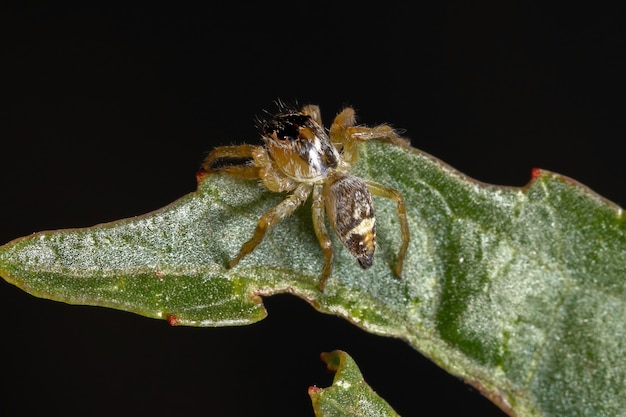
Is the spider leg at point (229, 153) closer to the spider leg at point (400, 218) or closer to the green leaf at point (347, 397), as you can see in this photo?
the spider leg at point (400, 218)

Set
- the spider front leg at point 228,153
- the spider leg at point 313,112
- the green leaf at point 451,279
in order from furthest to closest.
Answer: the spider leg at point 313,112 → the spider front leg at point 228,153 → the green leaf at point 451,279

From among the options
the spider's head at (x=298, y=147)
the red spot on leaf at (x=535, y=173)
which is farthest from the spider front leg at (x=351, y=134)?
the red spot on leaf at (x=535, y=173)

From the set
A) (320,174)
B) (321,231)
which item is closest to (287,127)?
(320,174)

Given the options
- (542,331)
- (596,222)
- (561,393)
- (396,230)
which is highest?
(596,222)

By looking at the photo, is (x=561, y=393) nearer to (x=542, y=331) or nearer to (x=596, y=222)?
(x=542, y=331)

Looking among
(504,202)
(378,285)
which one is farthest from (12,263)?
(504,202)

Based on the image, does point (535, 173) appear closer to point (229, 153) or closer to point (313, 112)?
point (229, 153)

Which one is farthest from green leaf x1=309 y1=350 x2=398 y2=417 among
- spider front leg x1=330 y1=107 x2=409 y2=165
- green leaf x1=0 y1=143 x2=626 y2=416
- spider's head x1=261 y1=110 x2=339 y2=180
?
spider's head x1=261 y1=110 x2=339 y2=180
